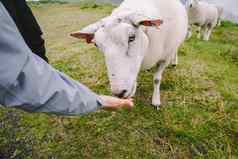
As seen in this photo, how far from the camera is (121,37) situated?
10.2 feet

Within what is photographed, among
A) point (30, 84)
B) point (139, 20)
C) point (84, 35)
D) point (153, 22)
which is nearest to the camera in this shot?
point (30, 84)

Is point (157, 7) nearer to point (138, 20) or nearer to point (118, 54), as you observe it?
point (138, 20)

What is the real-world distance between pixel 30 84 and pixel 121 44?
154cm

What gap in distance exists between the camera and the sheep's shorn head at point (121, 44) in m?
3.07

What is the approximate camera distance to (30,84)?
5.56 ft

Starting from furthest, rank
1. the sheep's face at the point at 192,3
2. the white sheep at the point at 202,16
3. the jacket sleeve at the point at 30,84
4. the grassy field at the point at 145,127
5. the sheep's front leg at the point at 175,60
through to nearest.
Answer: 1. the white sheep at the point at 202,16
2. the sheep's face at the point at 192,3
3. the sheep's front leg at the point at 175,60
4. the grassy field at the point at 145,127
5. the jacket sleeve at the point at 30,84

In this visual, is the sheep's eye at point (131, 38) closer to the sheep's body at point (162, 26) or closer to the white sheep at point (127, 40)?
the white sheep at point (127, 40)

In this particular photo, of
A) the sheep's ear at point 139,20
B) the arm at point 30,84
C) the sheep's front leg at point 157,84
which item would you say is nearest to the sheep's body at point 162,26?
the sheep's front leg at point 157,84

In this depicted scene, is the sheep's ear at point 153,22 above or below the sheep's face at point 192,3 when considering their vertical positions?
above

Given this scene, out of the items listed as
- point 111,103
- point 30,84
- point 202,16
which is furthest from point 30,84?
point 202,16

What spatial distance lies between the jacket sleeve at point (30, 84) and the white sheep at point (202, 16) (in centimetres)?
963

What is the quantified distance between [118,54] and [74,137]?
4.64 feet

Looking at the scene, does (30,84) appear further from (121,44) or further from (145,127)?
(145,127)

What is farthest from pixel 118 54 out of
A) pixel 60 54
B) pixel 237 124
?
pixel 60 54
